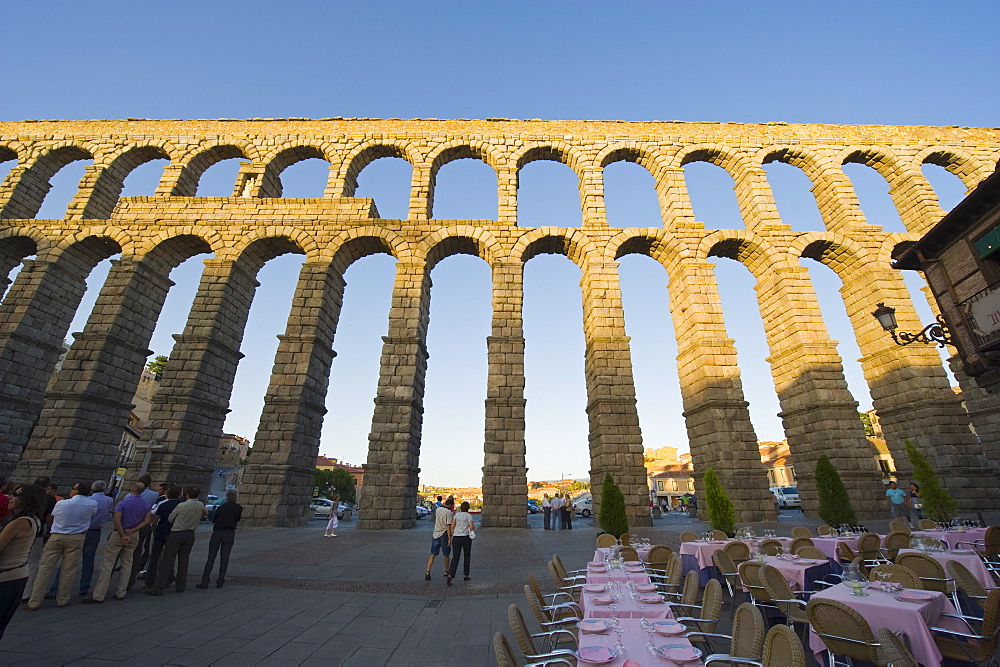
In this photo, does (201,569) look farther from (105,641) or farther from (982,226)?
(982,226)

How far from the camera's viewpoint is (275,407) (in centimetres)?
1506

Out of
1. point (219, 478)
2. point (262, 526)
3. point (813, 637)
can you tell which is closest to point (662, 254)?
point (813, 637)

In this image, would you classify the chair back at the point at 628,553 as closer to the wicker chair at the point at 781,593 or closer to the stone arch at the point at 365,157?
the wicker chair at the point at 781,593

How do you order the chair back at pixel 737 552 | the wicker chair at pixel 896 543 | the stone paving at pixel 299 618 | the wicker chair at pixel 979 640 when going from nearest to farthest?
the wicker chair at pixel 979 640
the stone paving at pixel 299 618
the chair back at pixel 737 552
the wicker chair at pixel 896 543

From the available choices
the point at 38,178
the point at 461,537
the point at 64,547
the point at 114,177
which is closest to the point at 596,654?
the point at 461,537

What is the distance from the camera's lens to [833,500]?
10.7 meters

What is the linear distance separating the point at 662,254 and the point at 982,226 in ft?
30.6

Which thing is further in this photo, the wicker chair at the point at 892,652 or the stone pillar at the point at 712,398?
the stone pillar at the point at 712,398

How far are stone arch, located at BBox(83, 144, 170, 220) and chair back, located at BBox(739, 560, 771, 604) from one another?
26.7 m

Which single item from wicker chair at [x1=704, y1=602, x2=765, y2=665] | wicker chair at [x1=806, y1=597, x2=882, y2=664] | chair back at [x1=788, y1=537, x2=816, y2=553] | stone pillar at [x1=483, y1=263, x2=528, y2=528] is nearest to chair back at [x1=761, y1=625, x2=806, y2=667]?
wicker chair at [x1=704, y1=602, x2=765, y2=665]

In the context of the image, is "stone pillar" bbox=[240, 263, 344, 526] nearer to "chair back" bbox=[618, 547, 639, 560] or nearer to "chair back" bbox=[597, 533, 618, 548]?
"chair back" bbox=[597, 533, 618, 548]

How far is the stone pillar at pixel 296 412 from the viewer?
555 inches

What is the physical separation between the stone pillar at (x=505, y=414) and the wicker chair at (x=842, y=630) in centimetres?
1083

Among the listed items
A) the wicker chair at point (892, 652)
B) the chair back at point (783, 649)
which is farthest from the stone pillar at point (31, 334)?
the wicker chair at point (892, 652)
